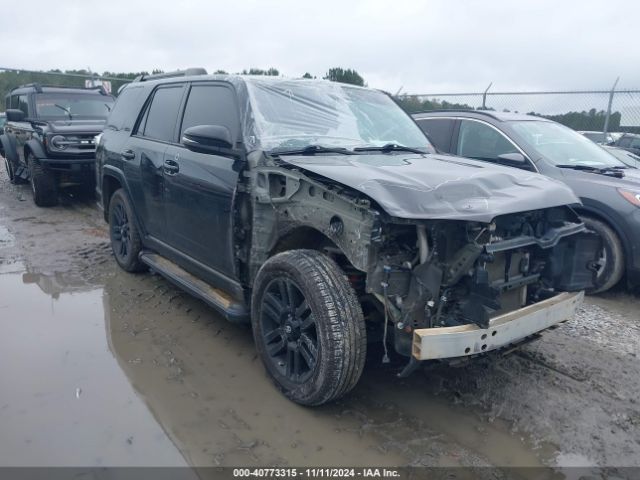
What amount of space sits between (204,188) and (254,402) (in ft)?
5.18

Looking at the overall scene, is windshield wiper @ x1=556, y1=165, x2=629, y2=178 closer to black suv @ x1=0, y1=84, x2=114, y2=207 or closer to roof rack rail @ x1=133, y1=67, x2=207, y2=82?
roof rack rail @ x1=133, y1=67, x2=207, y2=82

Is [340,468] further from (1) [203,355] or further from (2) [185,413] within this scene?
(1) [203,355]

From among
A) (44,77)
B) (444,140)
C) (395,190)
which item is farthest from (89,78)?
(395,190)

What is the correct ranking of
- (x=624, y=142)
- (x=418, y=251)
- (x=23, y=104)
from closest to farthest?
(x=418, y=251)
(x=23, y=104)
(x=624, y=142)

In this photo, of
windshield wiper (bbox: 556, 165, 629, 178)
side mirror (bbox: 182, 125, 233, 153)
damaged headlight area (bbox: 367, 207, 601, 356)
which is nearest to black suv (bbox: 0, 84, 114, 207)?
side mirror (bbox: 182, 125, 233, 153)

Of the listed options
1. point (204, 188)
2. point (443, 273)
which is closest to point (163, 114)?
point (204, 188)

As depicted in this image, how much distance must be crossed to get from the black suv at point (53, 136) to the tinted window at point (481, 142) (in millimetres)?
6138

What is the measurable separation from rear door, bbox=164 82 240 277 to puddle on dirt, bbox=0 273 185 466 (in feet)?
3.33

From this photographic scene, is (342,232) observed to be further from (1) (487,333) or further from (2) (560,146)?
(2) (560,146)

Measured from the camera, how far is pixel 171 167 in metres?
4.45

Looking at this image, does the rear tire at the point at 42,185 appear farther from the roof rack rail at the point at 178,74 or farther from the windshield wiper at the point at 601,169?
the windshield wiper at the point at 601,169

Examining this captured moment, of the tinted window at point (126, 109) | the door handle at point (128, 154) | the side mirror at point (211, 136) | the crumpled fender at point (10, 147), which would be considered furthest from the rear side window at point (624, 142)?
the crumpled fender at point (10, 147)

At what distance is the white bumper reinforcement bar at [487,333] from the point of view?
272 centimetres

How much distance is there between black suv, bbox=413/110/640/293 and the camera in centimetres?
525
